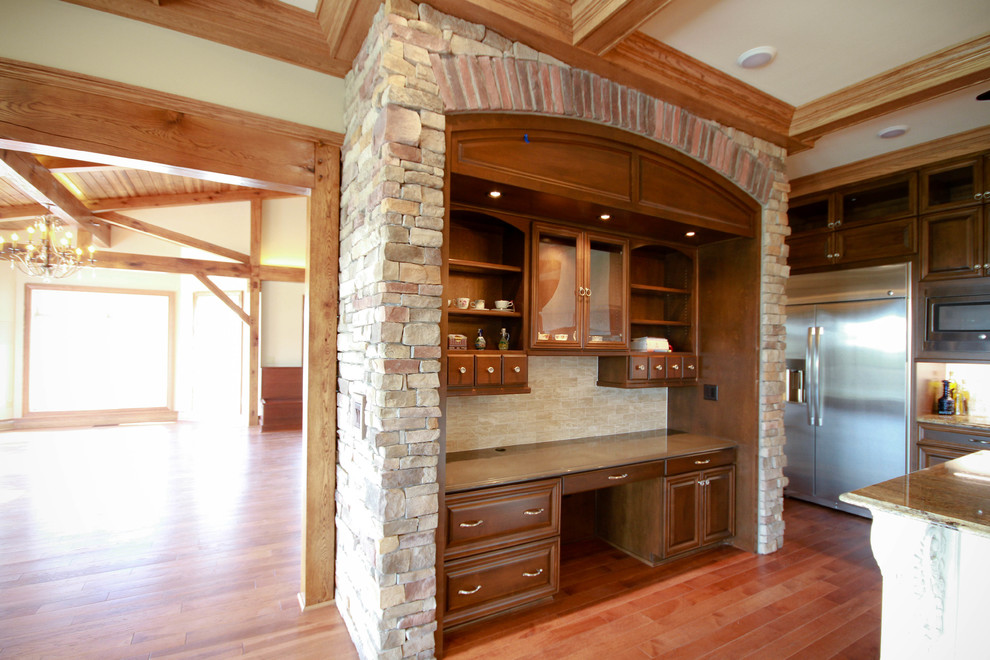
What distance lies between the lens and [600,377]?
11.4 feet

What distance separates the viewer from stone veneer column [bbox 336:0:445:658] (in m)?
1.97

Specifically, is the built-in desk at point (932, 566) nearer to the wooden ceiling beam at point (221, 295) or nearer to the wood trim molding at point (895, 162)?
the wood trim molding at point (895, 162)

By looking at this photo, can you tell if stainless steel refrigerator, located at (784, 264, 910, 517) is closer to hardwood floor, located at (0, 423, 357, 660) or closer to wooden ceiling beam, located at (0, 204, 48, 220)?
hardwood floor, located at (0, 423, 357, 660)

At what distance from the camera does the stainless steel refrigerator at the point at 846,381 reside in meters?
3.85

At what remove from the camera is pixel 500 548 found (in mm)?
2436

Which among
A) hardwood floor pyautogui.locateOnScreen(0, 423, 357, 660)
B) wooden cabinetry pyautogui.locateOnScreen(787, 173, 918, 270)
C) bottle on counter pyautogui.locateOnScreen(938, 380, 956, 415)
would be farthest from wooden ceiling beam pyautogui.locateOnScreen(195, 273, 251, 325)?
bottle on counter pyautogui.locateOnScreen(938, 380, 956, 415)

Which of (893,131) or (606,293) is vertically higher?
(893,131)

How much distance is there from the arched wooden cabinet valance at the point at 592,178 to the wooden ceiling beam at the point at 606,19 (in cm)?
38

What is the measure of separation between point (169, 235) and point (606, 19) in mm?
8068

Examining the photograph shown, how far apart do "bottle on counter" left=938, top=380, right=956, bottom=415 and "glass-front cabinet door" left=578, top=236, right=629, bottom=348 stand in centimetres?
291

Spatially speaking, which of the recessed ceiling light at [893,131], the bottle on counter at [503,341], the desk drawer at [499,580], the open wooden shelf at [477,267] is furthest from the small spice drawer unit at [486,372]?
the recessed ceiling light at [893,131]

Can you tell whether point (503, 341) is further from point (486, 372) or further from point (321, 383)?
point (321, 383)

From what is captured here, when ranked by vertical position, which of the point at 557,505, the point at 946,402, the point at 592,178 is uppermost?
the point at 592,178

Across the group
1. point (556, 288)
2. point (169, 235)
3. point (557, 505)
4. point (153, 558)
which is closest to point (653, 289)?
point (556, 288)
